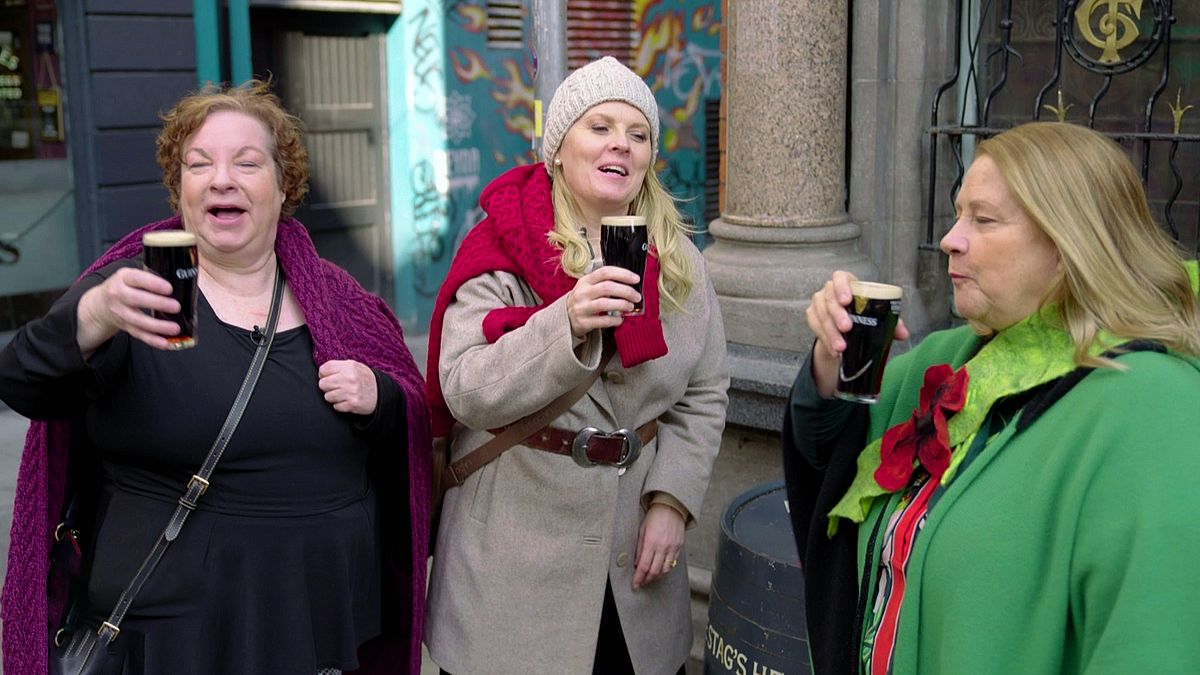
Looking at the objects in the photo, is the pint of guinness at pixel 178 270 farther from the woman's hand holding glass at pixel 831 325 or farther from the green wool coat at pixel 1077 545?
the green wool coat at pixel 1077 545

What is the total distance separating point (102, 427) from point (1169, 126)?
10.6ft

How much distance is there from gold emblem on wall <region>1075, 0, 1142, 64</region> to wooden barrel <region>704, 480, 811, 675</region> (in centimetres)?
188

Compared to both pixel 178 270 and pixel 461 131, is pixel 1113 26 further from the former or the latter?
pixel 461 131

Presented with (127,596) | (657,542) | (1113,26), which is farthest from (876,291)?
(1113,26)

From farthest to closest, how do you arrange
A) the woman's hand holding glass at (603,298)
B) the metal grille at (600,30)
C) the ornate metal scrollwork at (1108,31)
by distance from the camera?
the metal grille at (600,30)
the ornate metal scrollwork at (1108,31)
the woman's hand holding glass at (603,298)

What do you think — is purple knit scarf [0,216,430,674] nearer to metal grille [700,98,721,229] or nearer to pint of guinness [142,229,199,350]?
pint of guinness [142,229,199,350]

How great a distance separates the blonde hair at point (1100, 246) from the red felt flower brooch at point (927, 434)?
0.21 metres

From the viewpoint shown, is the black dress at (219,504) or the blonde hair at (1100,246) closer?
the blonde hair at (1100,246)

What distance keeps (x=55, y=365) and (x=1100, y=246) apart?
5.86 ft

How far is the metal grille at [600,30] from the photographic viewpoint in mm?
10758

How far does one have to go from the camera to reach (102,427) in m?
2.62

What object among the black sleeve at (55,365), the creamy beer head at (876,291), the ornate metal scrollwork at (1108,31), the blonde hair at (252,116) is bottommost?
the black sleeve at (55,365)

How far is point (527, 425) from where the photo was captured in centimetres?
283

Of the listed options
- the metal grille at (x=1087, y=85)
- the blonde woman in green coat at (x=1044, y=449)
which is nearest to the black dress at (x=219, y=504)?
the blonde woman in green coat at (x=1044, y=449)
